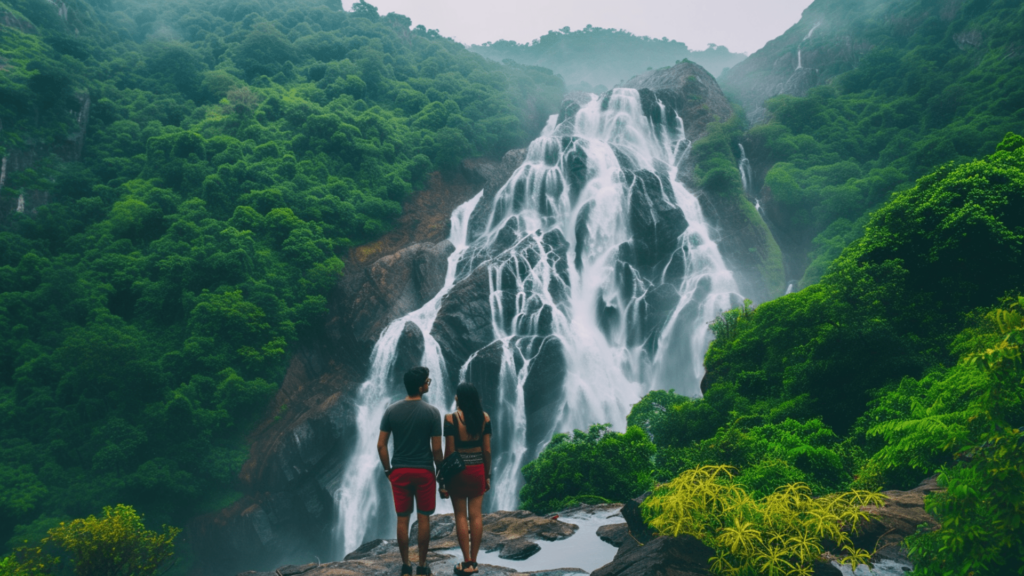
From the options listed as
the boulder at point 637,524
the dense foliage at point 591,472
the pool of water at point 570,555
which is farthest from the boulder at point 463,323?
the boulder at point 637,524

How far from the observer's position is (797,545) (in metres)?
3.83

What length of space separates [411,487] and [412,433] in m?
0.49

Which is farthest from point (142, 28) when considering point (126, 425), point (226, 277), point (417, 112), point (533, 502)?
point (533, 502)

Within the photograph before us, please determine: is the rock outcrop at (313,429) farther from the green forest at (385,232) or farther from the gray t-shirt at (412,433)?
the gray t-shirt at (412,433)

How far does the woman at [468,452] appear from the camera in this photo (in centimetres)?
458

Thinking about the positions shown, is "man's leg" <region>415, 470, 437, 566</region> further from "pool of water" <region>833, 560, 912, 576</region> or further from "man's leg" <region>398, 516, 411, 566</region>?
"pool of water" <region>833, 560, 912, 576</region>

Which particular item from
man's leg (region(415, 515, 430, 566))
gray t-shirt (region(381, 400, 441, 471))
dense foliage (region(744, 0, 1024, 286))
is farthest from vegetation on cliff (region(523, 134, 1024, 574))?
dense foliage (region(744, 0, 1024, 286))

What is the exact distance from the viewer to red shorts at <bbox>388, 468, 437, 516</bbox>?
4461mm

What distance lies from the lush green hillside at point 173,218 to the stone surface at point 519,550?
62.8 feet

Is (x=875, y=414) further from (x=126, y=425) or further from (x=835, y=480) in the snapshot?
(x=126, y=425)

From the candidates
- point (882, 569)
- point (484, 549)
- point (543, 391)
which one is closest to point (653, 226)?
point (543, 391)

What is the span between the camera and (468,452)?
4.61 metres

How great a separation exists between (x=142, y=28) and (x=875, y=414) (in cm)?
5826

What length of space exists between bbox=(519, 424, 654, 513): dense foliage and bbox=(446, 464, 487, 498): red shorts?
21.6 feet
